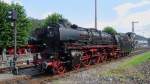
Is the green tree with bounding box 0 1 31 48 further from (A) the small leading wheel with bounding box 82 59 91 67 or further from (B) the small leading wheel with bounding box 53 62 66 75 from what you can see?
(B) the small leading wheel with bounding box 53 62 66 75

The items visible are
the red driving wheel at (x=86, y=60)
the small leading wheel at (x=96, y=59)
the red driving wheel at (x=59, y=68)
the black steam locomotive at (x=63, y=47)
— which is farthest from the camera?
the small leading wheel at (x=96, y=59)

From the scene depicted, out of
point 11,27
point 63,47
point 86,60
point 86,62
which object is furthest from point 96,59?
point 11,27

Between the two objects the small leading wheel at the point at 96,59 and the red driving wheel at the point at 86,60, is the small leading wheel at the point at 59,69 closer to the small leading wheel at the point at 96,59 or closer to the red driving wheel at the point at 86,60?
the red driving wheel at the point at 86,60

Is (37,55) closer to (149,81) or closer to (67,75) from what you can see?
(67,75)

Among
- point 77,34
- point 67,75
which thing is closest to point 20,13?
point 77,34

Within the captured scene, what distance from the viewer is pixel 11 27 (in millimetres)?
33781

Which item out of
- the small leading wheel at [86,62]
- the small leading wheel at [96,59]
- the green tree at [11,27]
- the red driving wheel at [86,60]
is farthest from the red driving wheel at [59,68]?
the green tree at [11,27]

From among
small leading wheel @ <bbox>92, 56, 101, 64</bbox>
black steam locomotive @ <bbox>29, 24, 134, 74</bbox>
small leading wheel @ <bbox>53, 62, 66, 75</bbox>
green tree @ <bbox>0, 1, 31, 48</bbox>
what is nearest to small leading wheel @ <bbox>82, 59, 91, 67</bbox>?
black steam locomotive @ <bbox>29, 24, 134, 74</bbox>

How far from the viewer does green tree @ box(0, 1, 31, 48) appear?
33.7m

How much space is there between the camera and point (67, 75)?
20.4m

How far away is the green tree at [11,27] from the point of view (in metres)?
33.7

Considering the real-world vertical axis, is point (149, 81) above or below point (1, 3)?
below

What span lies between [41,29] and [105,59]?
10718 mm

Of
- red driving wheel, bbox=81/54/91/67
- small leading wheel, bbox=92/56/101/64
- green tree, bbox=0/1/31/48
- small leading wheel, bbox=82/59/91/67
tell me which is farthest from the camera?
green tree, bbox=0/1/31/48
